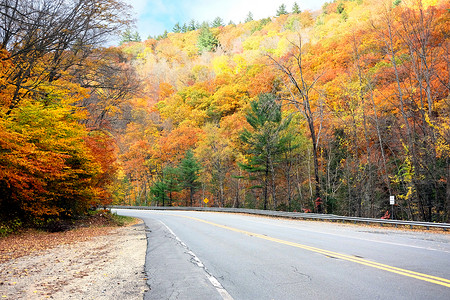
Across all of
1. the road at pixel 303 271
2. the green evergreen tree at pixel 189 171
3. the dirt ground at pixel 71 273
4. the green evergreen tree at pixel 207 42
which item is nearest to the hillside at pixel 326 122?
the green evergreen tree at pixel 189 171

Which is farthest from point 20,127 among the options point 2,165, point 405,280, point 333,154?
point 333,154

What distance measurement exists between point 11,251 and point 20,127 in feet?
16.4

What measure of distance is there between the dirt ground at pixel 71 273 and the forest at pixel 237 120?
14.0 ft

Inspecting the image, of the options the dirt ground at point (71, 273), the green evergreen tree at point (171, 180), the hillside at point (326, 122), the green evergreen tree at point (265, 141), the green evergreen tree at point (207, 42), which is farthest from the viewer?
the green evergreen tree at point (207, 42)

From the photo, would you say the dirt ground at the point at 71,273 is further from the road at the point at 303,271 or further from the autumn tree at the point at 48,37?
the autumn tree at the point at 48,37

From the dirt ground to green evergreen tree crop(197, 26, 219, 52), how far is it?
10917 cm

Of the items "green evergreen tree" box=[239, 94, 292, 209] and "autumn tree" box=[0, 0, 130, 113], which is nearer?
"autumn tree" box=[0, 0, 130, 113]

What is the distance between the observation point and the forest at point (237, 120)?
14391 millimetres

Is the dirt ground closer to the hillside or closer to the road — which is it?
the road

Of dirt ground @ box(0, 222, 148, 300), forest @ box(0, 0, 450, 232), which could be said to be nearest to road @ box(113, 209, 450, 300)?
dirt ground @ box(0, 222, 148, 300)

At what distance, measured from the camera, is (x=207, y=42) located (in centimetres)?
11562

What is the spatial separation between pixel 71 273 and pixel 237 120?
4138 centimetres

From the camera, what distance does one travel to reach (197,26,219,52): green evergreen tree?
4470 inches

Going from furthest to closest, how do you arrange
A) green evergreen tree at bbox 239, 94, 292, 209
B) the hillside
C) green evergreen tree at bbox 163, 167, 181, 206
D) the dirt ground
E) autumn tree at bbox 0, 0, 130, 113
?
green evergreen tree at bbox 163, 167, 181, 206
green evergreen tree at bbox 239, 94, 292, 209
the hillside
autumn tree at bbox 0, 0, 130, 113
the dirt ground
